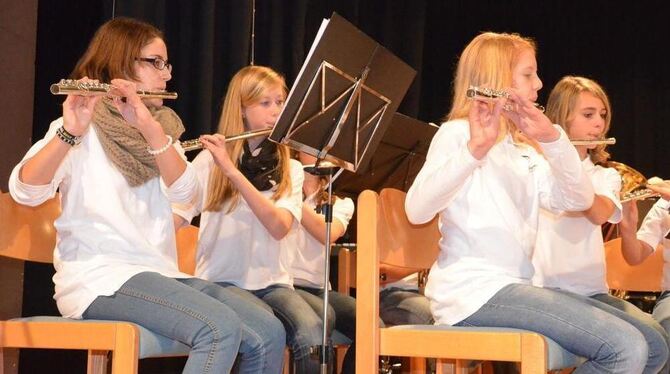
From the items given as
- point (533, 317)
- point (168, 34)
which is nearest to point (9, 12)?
point (168, 34)

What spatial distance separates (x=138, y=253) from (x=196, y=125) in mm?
1521

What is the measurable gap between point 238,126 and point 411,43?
214cm

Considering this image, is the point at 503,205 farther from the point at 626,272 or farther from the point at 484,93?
the point at 626,272

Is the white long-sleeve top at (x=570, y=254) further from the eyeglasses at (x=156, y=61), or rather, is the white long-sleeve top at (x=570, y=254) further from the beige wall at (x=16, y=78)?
the beige wall at (x=16, y=78)

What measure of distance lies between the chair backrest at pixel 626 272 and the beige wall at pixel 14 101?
1.93m

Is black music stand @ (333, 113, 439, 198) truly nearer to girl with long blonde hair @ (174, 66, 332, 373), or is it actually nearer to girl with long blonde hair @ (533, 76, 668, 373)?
girl with long blonde hair @ (174, 66, 332, 373)

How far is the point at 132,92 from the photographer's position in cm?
223

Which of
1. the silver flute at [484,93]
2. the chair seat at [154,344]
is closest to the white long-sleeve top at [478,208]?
the silver flute at [484,93]

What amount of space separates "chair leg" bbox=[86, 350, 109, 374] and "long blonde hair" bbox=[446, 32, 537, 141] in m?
1.06

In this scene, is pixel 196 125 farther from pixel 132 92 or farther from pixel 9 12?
pixel 132 92

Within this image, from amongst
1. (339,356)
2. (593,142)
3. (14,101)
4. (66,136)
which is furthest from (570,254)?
(14,101)

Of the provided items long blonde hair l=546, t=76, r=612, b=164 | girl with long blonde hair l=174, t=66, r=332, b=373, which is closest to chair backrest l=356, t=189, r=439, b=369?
girl with long blonde hair l=174, t=66, r=332, b=373

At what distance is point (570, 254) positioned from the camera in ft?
9.35

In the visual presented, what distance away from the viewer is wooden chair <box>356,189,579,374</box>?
2.04 metres
